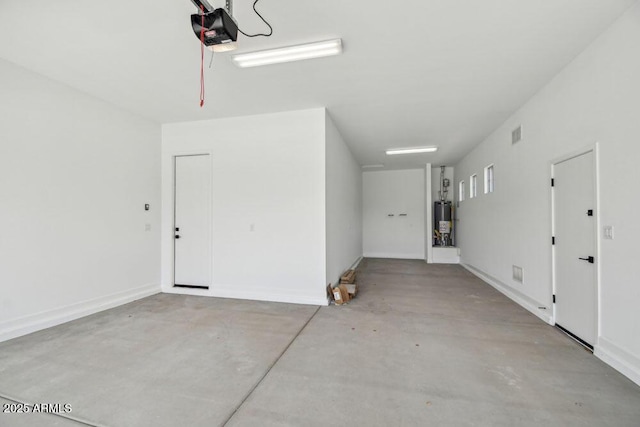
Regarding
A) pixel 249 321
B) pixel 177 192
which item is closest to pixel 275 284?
pixel 249 321

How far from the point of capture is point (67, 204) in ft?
11.3

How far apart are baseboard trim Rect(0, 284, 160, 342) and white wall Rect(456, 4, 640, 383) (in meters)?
5.82

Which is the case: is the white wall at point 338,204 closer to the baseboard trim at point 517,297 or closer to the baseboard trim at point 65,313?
the baseboard trim at point 517,297

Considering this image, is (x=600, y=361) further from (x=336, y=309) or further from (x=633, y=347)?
(x=336, y=309)

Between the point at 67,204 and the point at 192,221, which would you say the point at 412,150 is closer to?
the point at 192,221

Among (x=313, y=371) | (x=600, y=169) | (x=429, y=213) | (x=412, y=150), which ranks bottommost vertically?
(x=313, y=371)

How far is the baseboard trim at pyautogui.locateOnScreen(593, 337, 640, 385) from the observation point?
2112 mm

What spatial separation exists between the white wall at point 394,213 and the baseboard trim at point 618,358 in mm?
6270

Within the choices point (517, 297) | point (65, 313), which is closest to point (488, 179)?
point (517, 297)

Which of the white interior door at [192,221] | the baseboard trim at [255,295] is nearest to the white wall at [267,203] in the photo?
the baseboard trim at [255,295]

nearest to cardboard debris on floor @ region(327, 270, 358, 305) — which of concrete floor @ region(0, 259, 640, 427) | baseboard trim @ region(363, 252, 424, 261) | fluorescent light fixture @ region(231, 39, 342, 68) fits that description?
concrete floor @ region(0, 259, 640, 427)

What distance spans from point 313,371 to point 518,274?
3.68 m

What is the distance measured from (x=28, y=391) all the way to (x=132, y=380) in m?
0.71

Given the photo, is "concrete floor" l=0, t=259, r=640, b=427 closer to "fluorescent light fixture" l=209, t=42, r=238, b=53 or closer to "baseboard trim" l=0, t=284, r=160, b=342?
"baseboard trim" l=0, t=284, r=160, b=342
